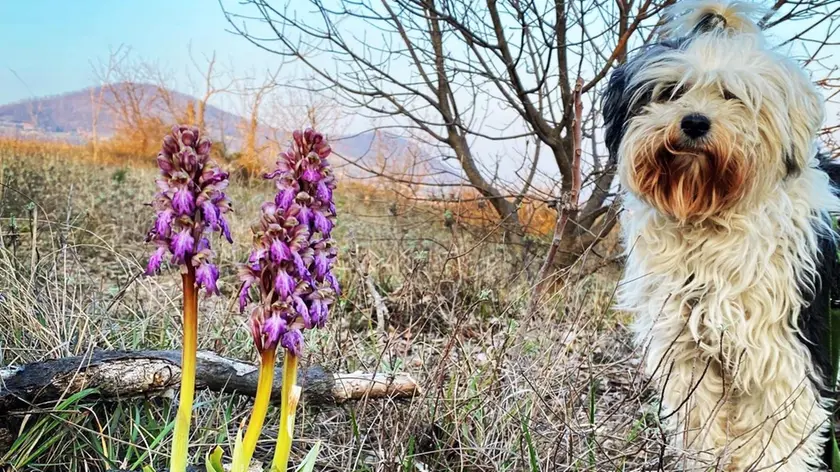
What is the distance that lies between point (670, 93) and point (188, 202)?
209 cm

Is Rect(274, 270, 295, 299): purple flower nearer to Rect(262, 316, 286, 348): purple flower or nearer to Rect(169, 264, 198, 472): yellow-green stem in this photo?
Rect(262, 316, 286, 348): purple flower

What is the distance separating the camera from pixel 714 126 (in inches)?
94.3

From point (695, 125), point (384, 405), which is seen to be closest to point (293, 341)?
point (384, 405)

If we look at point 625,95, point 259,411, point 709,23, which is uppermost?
point 709,23

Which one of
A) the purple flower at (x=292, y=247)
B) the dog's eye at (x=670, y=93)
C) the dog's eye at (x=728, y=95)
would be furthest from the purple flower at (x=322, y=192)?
the dog's eye at (x=728, y=95)

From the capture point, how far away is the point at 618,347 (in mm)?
4188

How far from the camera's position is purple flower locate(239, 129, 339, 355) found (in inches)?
46.6

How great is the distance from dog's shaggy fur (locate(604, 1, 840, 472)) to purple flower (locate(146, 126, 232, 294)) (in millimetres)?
1730

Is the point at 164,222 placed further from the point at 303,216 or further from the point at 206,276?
the point at 303,216

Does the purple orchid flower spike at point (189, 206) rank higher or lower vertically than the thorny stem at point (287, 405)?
higher

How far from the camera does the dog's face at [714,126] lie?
242 cm

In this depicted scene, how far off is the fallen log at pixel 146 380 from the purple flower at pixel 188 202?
1009mm

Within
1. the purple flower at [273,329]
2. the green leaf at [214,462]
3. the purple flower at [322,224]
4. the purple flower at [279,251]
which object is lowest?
the green leaf at [214,462]

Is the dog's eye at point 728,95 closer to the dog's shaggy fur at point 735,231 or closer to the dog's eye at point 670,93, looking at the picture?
the dog's shaggy fur at point 735,231
